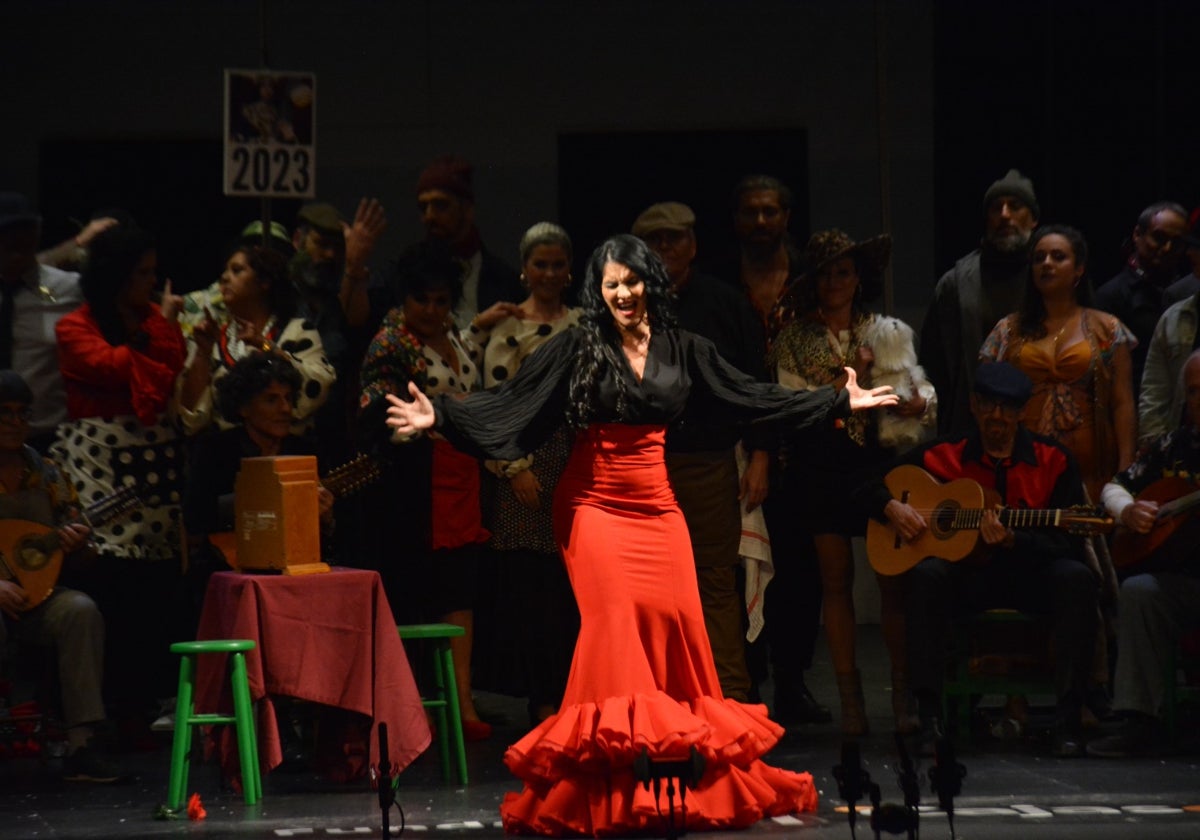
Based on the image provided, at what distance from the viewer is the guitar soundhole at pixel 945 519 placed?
840cm

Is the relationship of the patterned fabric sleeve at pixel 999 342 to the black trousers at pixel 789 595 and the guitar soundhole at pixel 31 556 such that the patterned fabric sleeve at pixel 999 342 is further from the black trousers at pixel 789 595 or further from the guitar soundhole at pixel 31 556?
the guitar soundhole at pixel 31 556

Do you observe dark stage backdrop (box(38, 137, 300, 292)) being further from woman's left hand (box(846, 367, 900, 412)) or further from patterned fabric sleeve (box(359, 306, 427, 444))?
woman's left hand (box(846, 367, 900, 412))

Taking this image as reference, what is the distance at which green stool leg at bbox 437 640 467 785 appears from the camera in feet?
25.3

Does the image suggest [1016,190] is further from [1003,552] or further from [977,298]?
[1003,552]

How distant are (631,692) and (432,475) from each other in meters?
2.02

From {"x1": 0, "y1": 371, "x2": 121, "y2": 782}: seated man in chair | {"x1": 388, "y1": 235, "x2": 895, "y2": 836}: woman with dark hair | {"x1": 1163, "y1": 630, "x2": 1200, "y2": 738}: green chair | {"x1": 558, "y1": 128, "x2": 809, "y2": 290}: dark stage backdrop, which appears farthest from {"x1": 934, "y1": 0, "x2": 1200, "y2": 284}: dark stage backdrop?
{"x1": 0, "y1": 371, "x2": 121, "y2": 782}: seated man in chair

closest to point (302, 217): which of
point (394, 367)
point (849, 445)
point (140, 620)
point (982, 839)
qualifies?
point (394, 367)

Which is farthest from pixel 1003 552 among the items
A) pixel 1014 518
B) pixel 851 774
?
pixel 851 774

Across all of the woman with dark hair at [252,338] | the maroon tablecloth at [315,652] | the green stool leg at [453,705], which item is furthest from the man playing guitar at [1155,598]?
the woman with dark hair at [252,338]

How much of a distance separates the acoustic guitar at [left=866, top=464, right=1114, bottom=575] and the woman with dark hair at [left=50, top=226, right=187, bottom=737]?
9.26 feet

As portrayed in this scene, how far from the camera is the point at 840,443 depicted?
8844 mm

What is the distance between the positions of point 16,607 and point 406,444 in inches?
63.9

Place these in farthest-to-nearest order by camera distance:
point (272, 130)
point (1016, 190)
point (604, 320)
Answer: point (1016, 190)
point (272, 130)
point (604, 320)

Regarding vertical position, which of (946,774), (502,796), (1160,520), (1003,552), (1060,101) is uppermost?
(1060,101)
